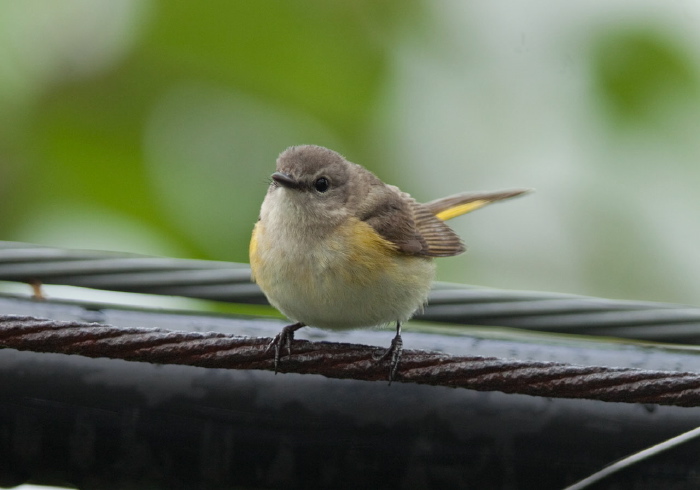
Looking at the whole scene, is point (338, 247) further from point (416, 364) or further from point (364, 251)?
point (416, 364)

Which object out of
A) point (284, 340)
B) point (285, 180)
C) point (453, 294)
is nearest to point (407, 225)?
point (285, 180)

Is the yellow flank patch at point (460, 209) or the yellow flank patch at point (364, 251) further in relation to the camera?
the yellow flank patch at point (460, 209)

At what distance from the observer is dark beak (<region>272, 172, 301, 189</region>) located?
13.3 feet

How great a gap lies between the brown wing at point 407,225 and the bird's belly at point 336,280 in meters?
0.19

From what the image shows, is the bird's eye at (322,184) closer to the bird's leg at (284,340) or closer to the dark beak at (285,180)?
the dark beak at (285,180)

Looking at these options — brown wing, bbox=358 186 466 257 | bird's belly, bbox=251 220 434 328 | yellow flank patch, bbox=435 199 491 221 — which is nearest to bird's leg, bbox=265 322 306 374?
bird's belly, bbox=251 220 434 328

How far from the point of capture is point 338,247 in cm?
390

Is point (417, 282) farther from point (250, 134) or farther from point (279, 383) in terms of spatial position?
point (279, 383)

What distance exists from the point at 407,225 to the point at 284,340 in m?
1.37

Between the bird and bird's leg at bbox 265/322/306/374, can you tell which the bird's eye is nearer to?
the bird

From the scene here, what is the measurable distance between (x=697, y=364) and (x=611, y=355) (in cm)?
27

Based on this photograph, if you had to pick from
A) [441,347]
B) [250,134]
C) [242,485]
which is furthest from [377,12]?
[242,485]

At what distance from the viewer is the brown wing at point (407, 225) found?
421 cm

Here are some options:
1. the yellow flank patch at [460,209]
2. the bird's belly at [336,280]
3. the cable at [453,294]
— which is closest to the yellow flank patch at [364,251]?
the bird's belly at [336,280]
